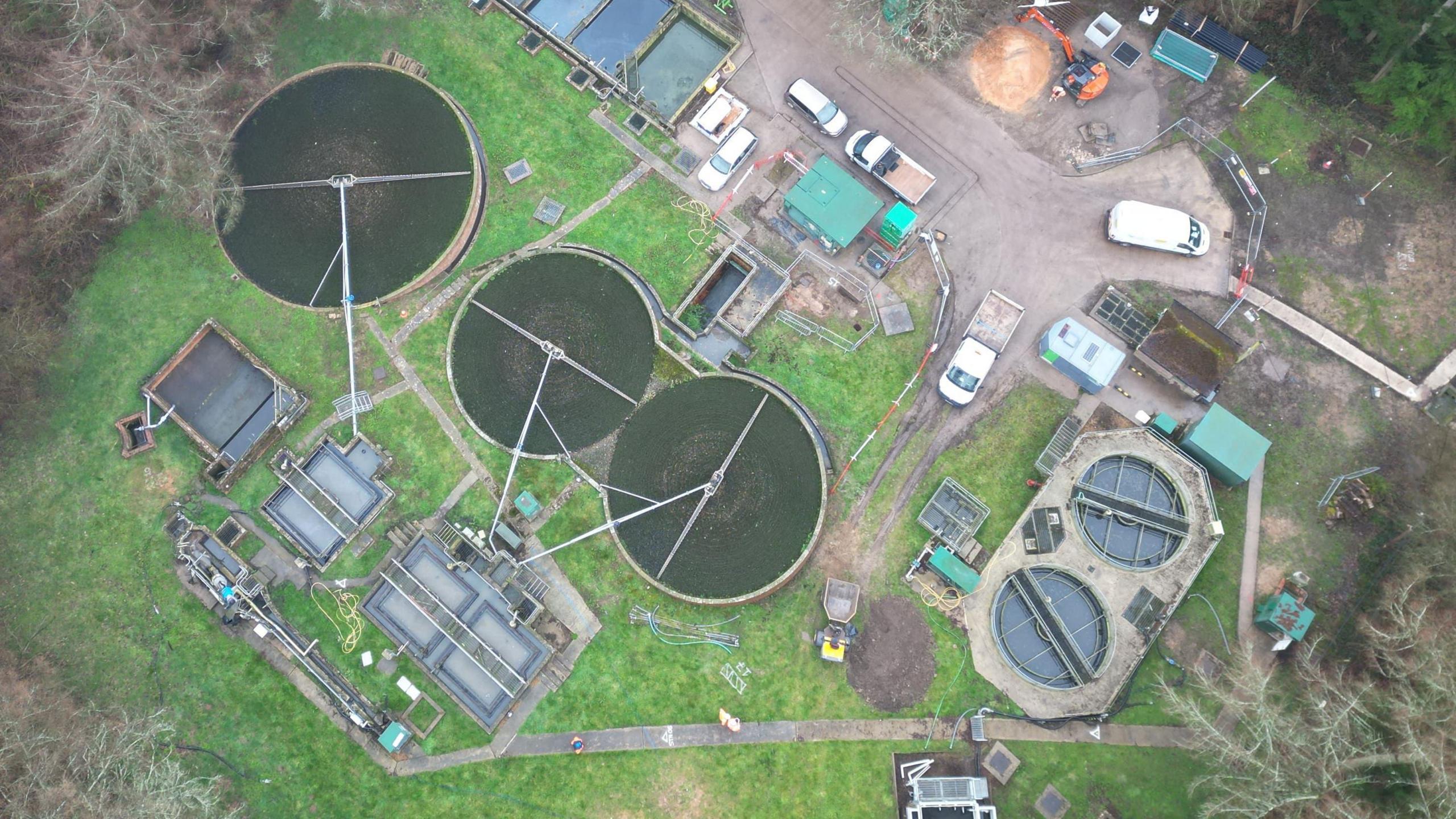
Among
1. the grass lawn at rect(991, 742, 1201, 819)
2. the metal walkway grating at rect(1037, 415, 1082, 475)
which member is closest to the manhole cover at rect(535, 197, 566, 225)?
the metal walkway grating at rect(1037, 415, 1082, 475)

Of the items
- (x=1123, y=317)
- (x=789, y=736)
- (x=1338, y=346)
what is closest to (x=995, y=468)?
(x=1123, y=317)

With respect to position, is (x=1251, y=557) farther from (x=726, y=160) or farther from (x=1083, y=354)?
(x=726, y=160)

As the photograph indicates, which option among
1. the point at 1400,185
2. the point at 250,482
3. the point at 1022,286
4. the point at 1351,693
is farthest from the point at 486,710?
the point at 1400,185

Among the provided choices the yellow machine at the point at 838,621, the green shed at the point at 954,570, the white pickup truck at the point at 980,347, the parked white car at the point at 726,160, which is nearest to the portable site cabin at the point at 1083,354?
the white pickup truck at the point at 980,347

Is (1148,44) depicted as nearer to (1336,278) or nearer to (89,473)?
(1336,278)

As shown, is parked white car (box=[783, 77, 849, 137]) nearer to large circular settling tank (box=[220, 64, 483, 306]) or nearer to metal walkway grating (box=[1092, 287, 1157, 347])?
metal walkway grating (box=[1092, 287, 1157, 347])

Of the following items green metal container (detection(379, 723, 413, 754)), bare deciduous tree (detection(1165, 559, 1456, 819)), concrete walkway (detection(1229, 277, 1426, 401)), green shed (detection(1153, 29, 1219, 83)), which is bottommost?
green metal container (detection(379, 723, 413, 754))

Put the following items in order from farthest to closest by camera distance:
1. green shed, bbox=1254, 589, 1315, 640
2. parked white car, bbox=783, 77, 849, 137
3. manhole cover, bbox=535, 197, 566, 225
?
manhole cover, bbox=535, 197, 566, 225
parked white car, bbox=783, 77, 849, 137
green shed, bbox=1254, 589, 1315, 640
